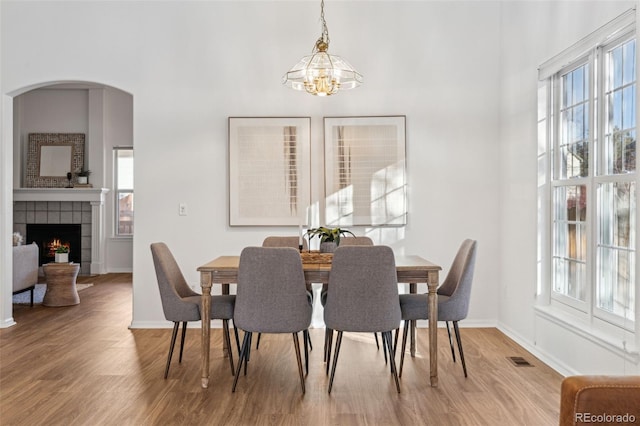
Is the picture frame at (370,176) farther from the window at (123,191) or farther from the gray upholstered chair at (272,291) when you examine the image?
the window at (123,191)

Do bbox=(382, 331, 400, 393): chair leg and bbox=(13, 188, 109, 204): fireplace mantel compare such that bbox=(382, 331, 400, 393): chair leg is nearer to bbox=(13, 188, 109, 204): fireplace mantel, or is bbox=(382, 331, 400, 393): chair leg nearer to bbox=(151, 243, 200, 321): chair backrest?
bbox=(151, 243, 200, 321): chair backrest

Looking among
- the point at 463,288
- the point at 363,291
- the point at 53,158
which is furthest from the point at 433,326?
the point at 53,158

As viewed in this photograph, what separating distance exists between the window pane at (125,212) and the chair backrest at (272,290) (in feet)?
22.3

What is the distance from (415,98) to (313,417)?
328cm

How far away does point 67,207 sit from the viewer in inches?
357

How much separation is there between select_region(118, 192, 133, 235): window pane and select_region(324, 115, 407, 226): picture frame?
5547 millimetres

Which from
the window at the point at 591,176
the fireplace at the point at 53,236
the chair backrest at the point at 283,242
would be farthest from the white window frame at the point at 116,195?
the window at the point at 591,176

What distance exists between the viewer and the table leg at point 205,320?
3.29 m

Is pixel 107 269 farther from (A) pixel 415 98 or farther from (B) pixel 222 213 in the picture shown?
(A) pixel 415 98

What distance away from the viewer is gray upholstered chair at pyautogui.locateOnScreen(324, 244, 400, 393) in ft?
10.1

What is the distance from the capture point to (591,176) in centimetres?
332

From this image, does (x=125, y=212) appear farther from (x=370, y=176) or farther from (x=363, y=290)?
(x=363, y=290)

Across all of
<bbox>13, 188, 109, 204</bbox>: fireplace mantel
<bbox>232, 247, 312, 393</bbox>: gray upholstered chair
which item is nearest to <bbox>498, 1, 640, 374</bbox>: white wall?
<bbox>232, 247, 312, 393</bbox>: gray upholstered chair

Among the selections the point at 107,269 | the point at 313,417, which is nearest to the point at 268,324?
the point at 313,417
